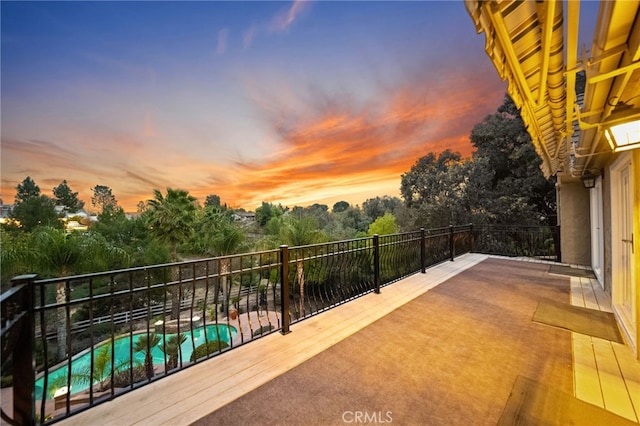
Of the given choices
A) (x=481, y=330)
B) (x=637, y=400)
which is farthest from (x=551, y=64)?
(x=481, y=330)

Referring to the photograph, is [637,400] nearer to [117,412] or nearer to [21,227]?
[117,412]

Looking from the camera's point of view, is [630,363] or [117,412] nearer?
[117,412]

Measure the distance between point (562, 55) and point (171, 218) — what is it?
1739 cm

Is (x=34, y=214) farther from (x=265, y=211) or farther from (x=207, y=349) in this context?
(x=207, y=349)

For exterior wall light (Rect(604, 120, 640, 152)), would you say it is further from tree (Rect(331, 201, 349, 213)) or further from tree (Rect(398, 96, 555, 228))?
tree (Rect(331, 201, 349, 213))

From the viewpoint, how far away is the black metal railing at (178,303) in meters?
1.78

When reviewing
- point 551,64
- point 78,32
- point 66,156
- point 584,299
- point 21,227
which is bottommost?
point 584,299

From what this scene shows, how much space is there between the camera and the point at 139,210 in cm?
2038

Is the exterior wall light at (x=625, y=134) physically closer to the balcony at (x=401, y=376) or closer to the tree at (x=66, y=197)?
the balcony at (x=401, y=376)

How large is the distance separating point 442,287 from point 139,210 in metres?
23.4

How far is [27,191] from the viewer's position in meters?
18.2

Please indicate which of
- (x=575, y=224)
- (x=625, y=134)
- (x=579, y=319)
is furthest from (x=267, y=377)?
(x=575, y=224)

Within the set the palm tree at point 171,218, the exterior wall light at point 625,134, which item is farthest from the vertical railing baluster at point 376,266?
the palm tree at point 171,218

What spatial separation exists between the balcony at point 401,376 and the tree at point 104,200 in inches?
938
